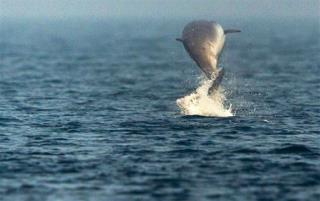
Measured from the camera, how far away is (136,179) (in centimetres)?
3631

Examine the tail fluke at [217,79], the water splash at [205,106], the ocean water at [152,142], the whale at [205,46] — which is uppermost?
the whale at [205,46]

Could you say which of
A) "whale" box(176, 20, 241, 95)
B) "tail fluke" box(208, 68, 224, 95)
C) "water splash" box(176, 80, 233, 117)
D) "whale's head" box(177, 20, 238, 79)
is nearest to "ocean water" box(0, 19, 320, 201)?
"water splash" box(176, 80, 233, 117)

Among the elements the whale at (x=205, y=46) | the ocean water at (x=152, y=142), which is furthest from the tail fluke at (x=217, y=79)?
the ocean water at (x=152, y=142)

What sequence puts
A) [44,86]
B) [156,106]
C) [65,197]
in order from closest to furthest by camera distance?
[65,197]
[156,106]
[44,86]

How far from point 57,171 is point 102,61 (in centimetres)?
7760

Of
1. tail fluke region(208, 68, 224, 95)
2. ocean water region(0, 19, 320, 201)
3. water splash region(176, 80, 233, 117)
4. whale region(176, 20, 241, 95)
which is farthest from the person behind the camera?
water splash region(176, 80, 233, 117)

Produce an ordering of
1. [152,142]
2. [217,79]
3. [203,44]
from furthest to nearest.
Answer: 1. [203,44]
2. [217,79]
3. [152,142]

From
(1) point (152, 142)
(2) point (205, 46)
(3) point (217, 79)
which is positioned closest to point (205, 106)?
(3) point (217, 79)

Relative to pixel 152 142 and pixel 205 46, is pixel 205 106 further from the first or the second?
pixel 152 142

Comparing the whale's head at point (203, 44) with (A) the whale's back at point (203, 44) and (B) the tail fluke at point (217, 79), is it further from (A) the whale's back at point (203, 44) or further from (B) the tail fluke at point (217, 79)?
(B) the tail fluke at point (217, 79)

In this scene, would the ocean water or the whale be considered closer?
the ocean water

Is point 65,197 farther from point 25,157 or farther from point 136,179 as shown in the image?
point 25,157

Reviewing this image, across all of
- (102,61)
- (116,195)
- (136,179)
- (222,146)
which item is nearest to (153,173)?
(136,179)

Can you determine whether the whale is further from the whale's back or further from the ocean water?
the ocean water
